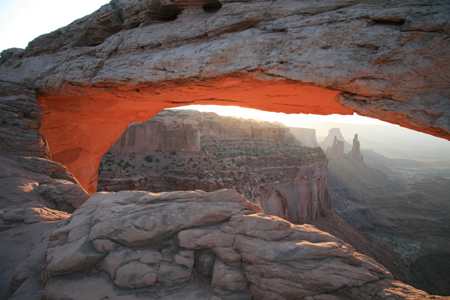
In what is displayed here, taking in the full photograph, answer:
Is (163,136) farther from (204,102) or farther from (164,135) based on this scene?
(204,102)

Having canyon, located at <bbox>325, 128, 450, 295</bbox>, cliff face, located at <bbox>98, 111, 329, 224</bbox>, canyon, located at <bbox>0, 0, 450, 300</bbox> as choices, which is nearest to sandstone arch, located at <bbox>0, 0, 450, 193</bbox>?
canyon, located at <bbox>0, 0, 450, 300</bbox>

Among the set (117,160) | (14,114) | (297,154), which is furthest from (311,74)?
(297,154)

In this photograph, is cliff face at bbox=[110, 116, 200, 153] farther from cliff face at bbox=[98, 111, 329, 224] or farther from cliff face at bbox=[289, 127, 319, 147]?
cliff face at bbox=[289, 127, 319, 147]

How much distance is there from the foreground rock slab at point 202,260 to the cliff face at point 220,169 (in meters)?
13.0

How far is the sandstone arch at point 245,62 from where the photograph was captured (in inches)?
150

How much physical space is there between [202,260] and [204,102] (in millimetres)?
5402

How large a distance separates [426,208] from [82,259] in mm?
42145

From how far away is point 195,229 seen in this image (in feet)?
11.3

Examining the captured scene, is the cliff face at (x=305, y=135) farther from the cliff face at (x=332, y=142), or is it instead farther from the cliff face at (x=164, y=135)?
the cliff face at (x=164, y=135)

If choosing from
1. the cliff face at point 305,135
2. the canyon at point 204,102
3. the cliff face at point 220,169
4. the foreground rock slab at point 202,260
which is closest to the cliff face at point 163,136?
the cliff face at point 220,169

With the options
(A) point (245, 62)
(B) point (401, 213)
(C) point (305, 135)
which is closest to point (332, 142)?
(C) point (305, 135)

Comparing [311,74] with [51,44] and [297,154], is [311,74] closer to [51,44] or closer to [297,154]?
[51,44]

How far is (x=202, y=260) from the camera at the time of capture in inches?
127

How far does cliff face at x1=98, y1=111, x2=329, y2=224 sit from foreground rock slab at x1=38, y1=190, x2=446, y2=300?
13006 mm
